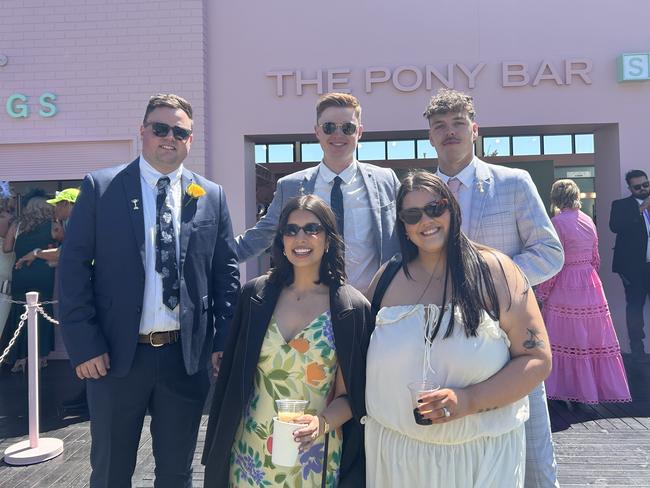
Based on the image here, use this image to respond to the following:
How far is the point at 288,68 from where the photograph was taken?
270 inches

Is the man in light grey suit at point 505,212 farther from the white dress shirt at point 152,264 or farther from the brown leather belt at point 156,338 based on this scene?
the brown leather belt at point 156,338

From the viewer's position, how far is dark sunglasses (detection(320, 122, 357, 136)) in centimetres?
290

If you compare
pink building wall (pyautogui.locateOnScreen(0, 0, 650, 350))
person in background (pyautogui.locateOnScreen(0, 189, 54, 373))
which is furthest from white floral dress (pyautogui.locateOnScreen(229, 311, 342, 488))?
person in background (pyautogui.locateOnScreen(0, 189, 54, 373))

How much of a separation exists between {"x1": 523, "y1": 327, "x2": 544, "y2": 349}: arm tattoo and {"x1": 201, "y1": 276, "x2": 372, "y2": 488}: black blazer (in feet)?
1.88

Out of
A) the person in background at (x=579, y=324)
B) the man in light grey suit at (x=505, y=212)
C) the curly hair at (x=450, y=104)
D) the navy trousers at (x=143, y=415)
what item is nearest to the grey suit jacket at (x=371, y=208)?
the man in light grey suit at (x=505, y=212)

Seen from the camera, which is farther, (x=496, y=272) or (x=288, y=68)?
(x=288, y=68)

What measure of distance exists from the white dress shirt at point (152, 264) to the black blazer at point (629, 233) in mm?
5689

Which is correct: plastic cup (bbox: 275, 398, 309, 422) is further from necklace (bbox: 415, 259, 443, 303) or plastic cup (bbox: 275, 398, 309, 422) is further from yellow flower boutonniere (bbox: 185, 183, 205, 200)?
yellow flower boutonniere (bbox: 185, 183, 205, 200)

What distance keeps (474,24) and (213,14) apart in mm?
3388

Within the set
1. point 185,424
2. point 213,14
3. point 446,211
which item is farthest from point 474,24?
point 185,424

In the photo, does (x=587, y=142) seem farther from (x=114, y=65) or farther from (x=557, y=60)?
(x=114, y=65)

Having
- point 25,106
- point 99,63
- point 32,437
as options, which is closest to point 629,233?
point 32,437

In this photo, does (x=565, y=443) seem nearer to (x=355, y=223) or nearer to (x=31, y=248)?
(x=355, y=223)

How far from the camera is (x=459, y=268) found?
190 cm
